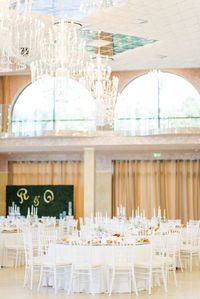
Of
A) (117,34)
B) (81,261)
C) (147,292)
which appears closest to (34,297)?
(81,261)

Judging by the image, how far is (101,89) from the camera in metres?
14.5

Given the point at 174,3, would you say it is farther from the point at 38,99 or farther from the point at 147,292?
the point at 38,99

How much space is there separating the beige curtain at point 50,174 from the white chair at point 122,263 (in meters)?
12.1

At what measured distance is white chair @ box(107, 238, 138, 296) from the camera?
8.71 meters

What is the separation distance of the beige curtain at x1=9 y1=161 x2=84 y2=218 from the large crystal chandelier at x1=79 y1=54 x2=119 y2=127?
4.56 meters

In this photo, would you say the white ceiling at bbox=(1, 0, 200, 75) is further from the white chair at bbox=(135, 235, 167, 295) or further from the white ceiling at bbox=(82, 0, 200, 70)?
the white chair at bbox=(135, 235, 167, 295)

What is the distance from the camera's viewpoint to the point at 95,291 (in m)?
8.91

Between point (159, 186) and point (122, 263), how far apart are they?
1203 centimetres

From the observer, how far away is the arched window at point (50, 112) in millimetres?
17297

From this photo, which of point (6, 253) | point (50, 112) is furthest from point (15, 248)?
point (50, 112)

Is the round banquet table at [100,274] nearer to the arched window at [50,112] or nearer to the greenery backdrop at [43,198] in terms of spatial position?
the arched window at [50,112]

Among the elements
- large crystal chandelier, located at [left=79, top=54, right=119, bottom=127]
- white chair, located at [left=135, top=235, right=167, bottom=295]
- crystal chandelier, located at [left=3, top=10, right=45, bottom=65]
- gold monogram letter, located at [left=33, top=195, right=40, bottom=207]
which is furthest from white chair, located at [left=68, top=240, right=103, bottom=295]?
gold monogram letter, located at [left=33, top=195, right=40, bottom=207]

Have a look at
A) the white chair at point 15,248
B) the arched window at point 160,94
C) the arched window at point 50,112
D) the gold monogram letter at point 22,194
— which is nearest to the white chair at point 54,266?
the white chair at point 15,248

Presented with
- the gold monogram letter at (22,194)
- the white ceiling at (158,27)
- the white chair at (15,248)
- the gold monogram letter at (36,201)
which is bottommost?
the white chair at (15,248)
